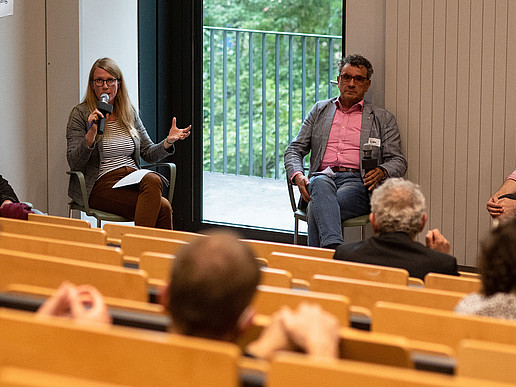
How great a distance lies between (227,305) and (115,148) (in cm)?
433

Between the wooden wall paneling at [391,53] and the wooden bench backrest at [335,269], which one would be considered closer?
the wooden bench backrest at [335,269]

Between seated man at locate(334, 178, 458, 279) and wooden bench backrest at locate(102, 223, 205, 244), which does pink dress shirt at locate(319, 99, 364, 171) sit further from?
seated man at locate(334, 178, 458, 279)

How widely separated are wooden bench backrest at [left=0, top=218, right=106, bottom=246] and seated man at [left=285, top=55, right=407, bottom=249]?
6.61 feet

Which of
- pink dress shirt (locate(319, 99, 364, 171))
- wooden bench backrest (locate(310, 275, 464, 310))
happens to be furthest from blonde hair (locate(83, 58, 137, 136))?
wooden bench backrest (locate(310, 275, 464, 310))

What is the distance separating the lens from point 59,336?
5.36ft

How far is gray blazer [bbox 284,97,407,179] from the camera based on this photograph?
217 inches

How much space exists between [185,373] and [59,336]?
28cm

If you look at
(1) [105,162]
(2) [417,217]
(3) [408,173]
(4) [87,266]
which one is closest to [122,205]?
(1) [105,162]

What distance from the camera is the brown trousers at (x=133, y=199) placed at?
5.51m

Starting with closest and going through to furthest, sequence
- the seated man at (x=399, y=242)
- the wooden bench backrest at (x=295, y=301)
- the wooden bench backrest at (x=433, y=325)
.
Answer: the wooden bench backrest at (x=433, y=325), the wooden bench backrest at (x=295, y=301), the seated man at (x=399, y=242)

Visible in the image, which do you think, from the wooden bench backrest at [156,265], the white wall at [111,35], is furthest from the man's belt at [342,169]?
the wooden bench backrest at [156,265]

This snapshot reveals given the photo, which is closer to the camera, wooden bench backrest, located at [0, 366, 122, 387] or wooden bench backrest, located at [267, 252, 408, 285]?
wooden bench backrest, located at [0, 366, 122, 387]

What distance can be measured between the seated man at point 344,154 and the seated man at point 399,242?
1849 millimetres

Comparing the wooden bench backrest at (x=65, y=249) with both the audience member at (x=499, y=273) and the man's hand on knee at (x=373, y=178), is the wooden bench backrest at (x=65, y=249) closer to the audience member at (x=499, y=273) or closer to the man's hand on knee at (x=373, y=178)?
the audience member at (x=499, y=273)
